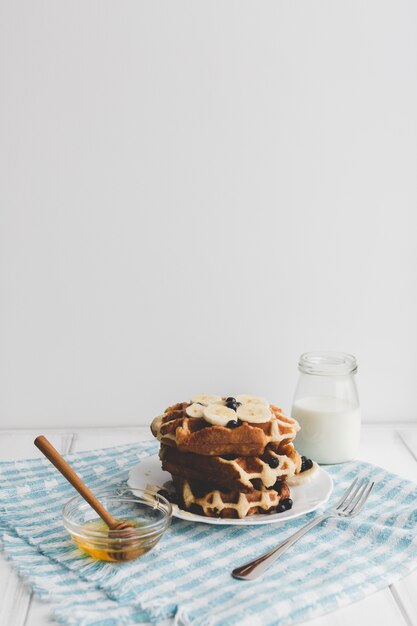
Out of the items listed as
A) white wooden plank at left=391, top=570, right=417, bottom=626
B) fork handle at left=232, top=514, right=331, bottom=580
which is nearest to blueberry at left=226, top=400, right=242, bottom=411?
fork handle at left=232, top=514, right=331, bottom=580

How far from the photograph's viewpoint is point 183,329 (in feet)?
5.61

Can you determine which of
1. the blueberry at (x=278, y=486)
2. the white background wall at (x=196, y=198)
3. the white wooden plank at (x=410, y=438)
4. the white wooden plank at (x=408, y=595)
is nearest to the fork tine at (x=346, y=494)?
the blueberry at (x=278, y=486)

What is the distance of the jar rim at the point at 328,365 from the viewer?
61.4 inches

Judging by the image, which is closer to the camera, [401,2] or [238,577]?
[238,577]

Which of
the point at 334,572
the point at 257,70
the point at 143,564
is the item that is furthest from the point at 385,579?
the point at 257,70

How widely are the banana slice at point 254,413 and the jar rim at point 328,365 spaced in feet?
0.97

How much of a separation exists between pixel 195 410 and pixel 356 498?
0.32 m

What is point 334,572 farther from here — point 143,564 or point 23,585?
point 23,585

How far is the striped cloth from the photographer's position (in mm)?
958

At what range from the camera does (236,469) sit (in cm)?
118

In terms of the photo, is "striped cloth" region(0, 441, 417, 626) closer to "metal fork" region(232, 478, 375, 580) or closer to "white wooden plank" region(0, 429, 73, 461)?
"metal fork" region(232, 478, 375, 580)

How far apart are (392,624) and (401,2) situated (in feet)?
4.22

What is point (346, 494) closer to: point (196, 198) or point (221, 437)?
point (221, 437)

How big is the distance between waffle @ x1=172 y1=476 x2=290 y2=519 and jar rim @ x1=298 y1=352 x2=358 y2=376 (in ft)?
1.29
